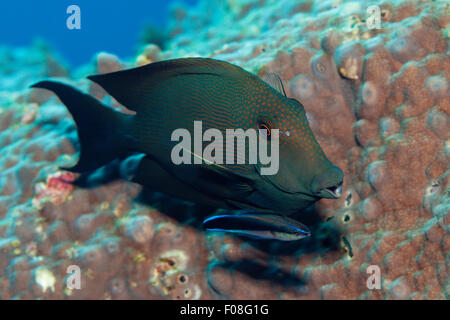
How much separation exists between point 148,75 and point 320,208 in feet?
4.38

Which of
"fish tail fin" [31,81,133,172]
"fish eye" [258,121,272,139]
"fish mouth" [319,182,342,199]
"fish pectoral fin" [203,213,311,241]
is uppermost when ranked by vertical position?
Answer: "fish tail fin" [31,81,133,172]

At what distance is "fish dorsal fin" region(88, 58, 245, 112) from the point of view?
149 cm

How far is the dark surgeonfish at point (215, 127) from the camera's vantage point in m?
1.23

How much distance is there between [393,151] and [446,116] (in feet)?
1.17

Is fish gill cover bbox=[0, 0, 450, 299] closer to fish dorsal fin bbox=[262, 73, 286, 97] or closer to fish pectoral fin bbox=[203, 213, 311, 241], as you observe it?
fish dorsal fin bbox=[262, 73, 286, 97]

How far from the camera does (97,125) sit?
5.92 feet

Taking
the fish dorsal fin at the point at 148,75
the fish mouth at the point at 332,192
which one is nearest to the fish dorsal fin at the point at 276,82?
the fish dorsal fin at the point at 148,75

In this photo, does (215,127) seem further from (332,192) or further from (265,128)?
(332,192)

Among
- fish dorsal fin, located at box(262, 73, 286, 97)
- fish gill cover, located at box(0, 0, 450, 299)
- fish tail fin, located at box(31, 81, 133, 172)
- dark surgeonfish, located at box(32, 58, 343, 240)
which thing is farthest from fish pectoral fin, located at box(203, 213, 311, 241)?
fish gill cover, located at box(0, 0, 450, 299)

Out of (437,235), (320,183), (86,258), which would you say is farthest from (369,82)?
(86,258)

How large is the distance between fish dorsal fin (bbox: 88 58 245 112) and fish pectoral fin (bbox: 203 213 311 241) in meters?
0.64

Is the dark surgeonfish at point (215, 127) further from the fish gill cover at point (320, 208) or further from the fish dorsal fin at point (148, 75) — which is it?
the fish gill cover at point (320, 208)

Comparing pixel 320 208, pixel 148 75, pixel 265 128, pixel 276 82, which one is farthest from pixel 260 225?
pixel 320 208

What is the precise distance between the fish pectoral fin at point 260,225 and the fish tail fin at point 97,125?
735mm
